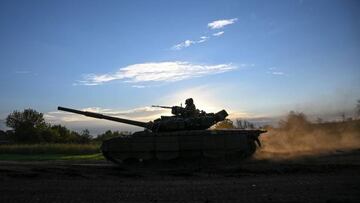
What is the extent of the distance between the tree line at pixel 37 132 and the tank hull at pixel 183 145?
36728mm

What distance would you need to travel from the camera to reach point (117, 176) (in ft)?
56.3

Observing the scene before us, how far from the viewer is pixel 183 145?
892 inches

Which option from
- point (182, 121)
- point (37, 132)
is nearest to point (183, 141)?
point (182, 121)

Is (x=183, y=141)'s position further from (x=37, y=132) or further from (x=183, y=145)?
(x=37, y=132)

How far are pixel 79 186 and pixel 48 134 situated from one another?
56911mm

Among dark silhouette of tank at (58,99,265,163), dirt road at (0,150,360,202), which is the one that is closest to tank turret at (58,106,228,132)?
dark silhouette of tank at (58,99,265,163)

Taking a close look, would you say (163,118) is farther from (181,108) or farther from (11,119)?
(11,119)

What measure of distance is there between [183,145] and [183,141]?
0.21 meters

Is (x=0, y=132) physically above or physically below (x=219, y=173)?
above

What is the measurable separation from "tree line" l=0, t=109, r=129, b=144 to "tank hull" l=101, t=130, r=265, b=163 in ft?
120

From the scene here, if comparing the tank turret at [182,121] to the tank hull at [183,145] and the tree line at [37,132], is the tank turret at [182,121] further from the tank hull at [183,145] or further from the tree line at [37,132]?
the tree line at [37,132]

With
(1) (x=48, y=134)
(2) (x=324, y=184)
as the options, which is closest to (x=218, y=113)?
(2) (x=324, y=184)

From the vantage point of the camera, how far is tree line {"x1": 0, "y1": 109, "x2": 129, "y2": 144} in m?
67.1

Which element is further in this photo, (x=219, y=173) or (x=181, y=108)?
(x=181, y=108)
